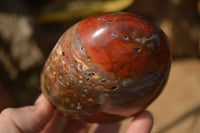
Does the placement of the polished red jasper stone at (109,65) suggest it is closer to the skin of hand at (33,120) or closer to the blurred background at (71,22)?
the skin of hand at (33,120)

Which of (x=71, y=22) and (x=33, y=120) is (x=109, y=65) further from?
(x=71, y=22)

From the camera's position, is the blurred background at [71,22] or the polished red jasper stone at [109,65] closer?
the polished red jasper stone at [109,65]

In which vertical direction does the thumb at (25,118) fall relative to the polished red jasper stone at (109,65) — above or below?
below

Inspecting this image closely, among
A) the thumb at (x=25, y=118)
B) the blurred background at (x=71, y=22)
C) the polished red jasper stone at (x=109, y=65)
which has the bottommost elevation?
the blurred background at (x=71, y=22)

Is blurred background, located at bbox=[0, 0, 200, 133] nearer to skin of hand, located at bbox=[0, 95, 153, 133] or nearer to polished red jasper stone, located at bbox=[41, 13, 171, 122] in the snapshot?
skin of hand, located at bbox=[0, 95, 153, 133]

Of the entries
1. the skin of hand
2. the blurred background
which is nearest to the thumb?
the skin of hand

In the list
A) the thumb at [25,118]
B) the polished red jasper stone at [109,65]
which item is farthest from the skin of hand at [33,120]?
the polished red jasper stone at [109,65]
